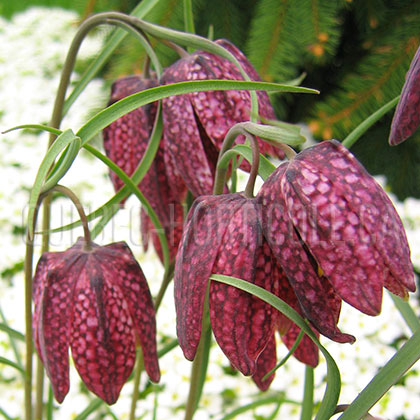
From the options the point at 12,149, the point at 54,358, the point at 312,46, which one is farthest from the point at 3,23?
the point at 54,358

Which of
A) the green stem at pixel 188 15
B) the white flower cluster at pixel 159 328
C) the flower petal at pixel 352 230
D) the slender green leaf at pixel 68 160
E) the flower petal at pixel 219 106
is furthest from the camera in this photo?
the white flower cluster at pixel 159 328

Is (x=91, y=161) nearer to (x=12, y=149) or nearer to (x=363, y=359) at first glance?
(x=12, y=149)

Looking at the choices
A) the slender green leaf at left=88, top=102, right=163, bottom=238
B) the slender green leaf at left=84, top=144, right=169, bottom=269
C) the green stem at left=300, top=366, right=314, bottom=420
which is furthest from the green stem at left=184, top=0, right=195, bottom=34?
the green stem at left=300, top=366, right=314, bottom=420

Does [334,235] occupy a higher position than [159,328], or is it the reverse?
[159,328]

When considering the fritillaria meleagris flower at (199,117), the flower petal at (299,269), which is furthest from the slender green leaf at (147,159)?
the flower petal at (299,269)

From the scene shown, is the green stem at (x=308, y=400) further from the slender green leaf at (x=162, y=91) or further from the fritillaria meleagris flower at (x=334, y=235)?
the slender green leaf at (x=162, y=91)

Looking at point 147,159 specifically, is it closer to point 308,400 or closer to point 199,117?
point 199,117

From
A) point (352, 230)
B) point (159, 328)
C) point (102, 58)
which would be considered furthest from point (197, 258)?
point (159, 328)
